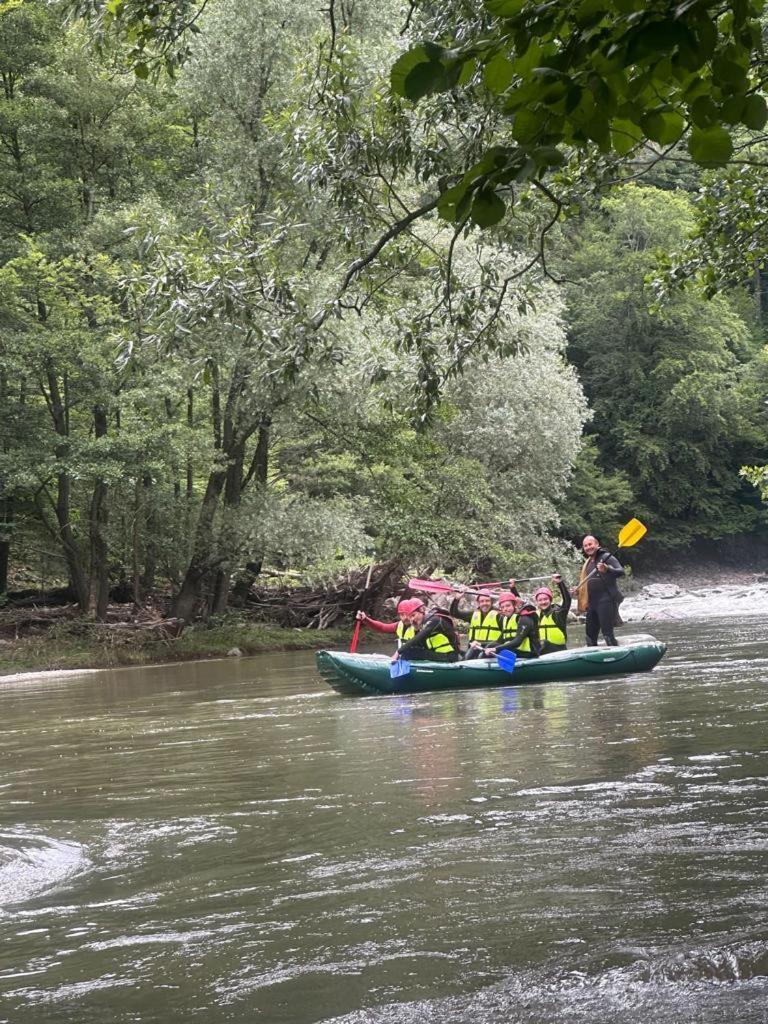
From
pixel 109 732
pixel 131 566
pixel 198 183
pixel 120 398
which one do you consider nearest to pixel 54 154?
pixel 198 183

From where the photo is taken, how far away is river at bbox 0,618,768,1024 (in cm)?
324

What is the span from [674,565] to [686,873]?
37995mm

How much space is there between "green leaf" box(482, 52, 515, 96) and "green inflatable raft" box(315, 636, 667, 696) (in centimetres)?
1013

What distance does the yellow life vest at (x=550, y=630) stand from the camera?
1398cm

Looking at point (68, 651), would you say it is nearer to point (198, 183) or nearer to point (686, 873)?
→ point (198, 183)

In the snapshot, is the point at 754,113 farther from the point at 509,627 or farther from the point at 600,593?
the point at 600,593

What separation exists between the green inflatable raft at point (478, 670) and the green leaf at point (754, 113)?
10154mm

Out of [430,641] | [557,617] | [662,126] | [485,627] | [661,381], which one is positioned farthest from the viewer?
[661,381]

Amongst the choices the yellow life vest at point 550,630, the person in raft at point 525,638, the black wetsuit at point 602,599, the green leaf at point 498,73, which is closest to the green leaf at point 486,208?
the green leaf at point 498,73

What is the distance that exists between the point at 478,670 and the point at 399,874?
8.12 m

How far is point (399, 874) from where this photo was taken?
4539mm

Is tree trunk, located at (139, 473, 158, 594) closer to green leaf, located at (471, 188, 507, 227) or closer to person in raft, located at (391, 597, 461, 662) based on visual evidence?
person in raft, located at (391, 597, 461, 662)

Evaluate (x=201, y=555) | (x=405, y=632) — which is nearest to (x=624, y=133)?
(x=405, y=632)

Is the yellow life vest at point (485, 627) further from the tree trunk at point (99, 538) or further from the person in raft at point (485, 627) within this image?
the tree trunk at point (99, 538)
